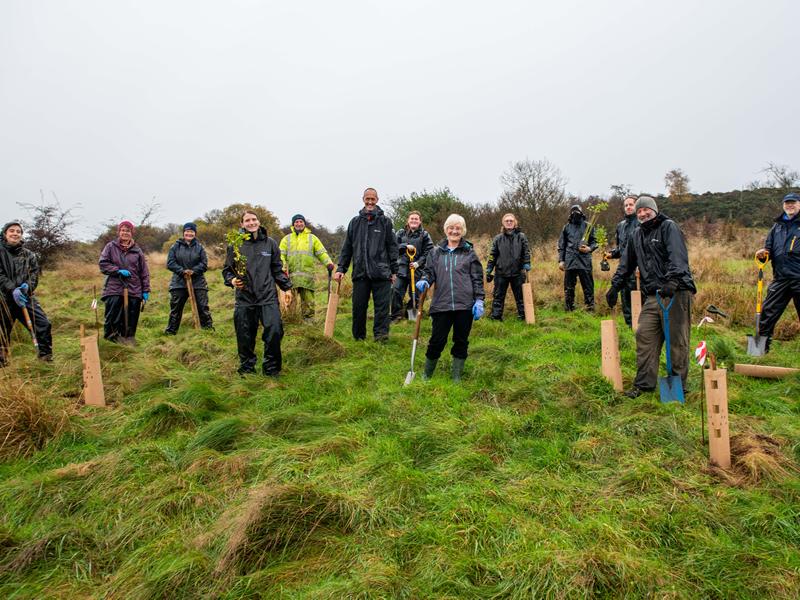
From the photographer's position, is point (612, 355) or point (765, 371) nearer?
point (612, 355)

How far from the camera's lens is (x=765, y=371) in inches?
228

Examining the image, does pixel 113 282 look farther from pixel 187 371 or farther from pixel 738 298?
→ pixel 738 298

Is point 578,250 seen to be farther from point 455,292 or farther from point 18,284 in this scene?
Answer: point 18,284

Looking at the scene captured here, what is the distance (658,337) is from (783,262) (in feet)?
9.15

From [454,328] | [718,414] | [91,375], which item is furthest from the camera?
[454,328]

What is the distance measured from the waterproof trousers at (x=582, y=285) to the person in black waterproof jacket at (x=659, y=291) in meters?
4.24

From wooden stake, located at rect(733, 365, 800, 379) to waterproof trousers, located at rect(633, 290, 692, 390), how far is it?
4.16ft

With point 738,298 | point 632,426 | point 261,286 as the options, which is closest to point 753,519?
point 632,426

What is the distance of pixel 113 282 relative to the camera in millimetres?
7930

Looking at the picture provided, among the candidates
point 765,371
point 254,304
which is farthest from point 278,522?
point 765,371

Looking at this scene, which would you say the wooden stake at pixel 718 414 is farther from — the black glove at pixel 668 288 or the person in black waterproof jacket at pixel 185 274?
the person in black waterproof jacket at pixel 185 274

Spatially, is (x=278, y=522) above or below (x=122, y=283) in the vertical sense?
below

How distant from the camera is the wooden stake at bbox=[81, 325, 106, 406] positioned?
5289 millimetres

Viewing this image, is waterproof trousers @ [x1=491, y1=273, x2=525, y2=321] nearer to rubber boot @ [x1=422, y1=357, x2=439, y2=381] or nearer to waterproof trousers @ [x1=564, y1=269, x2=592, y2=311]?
waterproof trousers @ [x1=564, y1=269, x2=592, y2=311]
